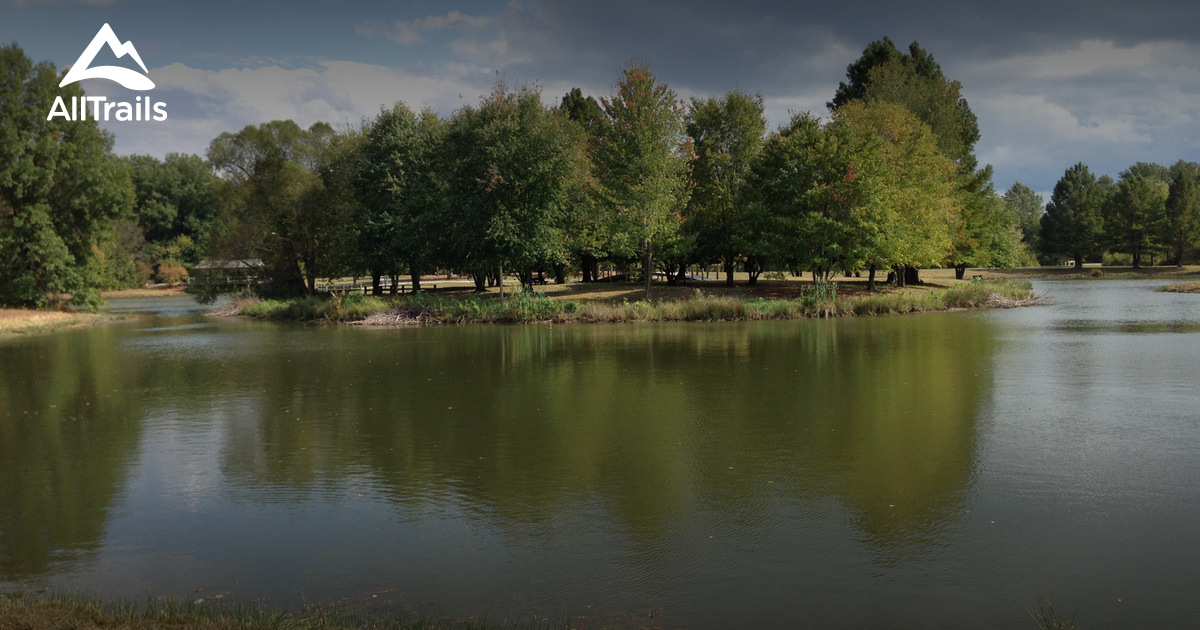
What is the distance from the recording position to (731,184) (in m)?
45.0

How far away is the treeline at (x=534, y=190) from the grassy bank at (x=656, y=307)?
3.66 metres

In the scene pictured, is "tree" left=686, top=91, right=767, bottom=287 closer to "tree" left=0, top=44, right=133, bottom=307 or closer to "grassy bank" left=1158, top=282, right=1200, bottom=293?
"grassy bank" left=1158, top=282, right=1200, bottom=293

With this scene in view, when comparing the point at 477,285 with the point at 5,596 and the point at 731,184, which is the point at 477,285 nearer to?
the point at 731,184

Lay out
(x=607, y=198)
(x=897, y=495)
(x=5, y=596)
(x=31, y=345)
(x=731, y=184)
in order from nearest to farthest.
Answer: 1. (x=5, y=596)
2. (x=897, y=495)
3. (x=31, y=345)
4. (x=607, y=198)
5. (x=731, y=184)

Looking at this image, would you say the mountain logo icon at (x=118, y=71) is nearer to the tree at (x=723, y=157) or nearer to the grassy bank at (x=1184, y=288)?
the tree at (x=723, y=157)

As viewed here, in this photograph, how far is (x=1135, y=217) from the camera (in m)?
→ 81.4

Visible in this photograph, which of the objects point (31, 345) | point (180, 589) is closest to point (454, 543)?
point (180, 589)

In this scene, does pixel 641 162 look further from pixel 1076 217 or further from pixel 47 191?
pixel 1076 217

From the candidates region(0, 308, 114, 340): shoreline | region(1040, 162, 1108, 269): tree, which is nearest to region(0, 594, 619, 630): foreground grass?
region(0, 308, 114, 340): shoreline

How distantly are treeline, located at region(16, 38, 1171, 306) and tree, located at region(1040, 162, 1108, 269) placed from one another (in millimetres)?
45308

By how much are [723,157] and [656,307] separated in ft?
45.3

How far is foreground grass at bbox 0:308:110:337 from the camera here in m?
35.4

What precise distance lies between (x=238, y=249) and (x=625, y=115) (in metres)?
25.2

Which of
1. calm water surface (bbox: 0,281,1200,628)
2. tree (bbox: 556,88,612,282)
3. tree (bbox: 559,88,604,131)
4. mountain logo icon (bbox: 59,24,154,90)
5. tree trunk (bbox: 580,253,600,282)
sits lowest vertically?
calm water surface (bbox: 0,281,1200,628)
